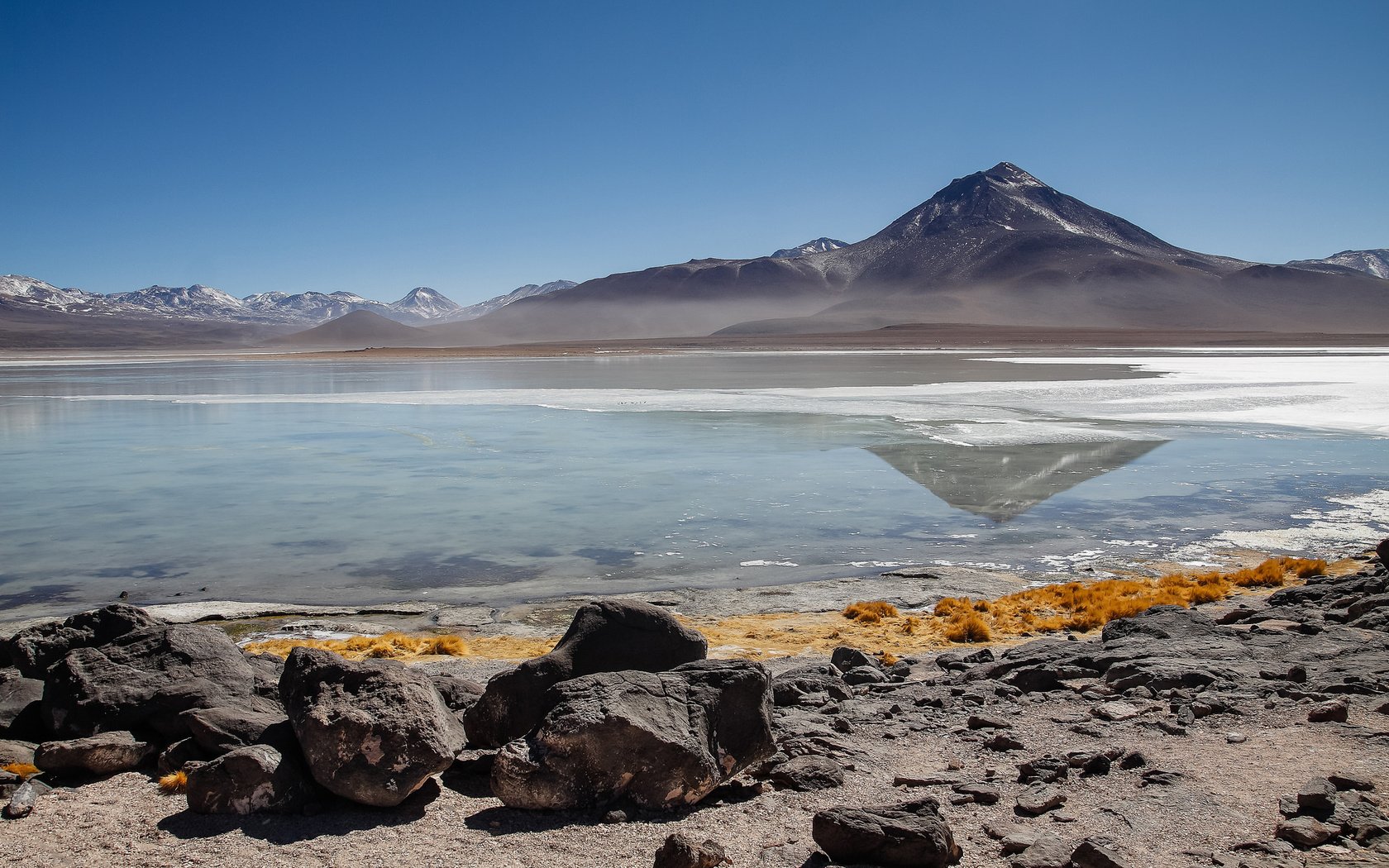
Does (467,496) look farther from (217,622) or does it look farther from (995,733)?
(995,733)

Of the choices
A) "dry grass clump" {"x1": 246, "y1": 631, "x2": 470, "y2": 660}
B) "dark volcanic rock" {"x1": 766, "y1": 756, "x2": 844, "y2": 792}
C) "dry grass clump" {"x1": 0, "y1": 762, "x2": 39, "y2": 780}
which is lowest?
"dry grass clump" {"x1": 246, "y1": 631, "x2": 470, "y2": 660}

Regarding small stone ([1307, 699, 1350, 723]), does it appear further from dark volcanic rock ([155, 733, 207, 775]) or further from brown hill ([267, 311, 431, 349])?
brown hill ([267, 311, 431, 349])

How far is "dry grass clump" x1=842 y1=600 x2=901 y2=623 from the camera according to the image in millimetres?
7469

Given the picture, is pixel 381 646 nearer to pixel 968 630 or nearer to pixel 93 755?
pixel 93 755

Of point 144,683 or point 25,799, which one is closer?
point 25,799

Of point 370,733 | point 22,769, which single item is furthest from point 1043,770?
point 22,769

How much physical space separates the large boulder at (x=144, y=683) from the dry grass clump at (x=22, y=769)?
238mm

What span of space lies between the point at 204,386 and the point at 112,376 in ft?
43.0

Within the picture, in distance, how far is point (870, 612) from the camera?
7.53 meters

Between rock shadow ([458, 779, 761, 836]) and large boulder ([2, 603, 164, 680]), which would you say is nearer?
rock shadow ([458, 779, 761, 836])

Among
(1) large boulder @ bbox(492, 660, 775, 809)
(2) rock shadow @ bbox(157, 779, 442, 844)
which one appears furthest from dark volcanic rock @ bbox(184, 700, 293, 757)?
(1) large boulder @ bbox(492, 660, 775, 809)

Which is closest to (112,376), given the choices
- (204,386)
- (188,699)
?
(204,386)

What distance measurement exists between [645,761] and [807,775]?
693 mm

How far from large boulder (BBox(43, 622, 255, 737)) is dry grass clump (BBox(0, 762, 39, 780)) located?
238 millimetres
